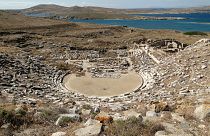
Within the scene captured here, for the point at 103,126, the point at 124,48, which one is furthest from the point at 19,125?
the point at 124,48

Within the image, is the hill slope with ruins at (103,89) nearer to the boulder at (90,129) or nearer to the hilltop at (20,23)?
the boulder at (90,129)

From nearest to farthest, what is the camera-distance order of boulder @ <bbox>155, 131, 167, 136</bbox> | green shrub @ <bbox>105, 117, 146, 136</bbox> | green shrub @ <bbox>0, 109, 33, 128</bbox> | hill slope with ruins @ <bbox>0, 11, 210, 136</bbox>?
green shrub @ <bbox>105, 117, 146, 136</bbox> < boulder @ <bbox>155, 131, 167, 136</bbox> < hill slope with ruins @ <bbox>0, 11, 210, 136</bbox> < green shrub @ <bbox>0, 109, 33, 128</bbox>

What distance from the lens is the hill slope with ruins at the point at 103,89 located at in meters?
11.4

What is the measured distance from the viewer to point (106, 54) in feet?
145

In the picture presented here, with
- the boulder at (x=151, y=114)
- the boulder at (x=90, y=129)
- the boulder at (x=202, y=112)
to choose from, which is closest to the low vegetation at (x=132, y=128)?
the boulder at (x=90, y=129)

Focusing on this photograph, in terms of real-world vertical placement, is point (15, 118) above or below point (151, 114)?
above

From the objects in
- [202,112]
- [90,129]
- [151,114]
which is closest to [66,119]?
[90,129]

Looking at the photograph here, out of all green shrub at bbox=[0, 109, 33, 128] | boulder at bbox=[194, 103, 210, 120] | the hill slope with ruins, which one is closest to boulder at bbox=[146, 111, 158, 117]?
the hill slope with ruins

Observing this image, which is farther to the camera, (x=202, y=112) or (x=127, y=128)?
(x=202, y=112)

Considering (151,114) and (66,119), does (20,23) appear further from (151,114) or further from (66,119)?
(151,114)

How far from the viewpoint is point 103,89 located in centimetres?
2555

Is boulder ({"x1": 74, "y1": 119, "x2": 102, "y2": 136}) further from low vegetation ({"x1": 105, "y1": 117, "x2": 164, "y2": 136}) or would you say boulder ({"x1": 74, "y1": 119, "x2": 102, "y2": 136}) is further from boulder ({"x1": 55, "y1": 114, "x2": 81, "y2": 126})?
boulder ({"x1": 55, "y1": 114, "x2": 81, "y2": 126})

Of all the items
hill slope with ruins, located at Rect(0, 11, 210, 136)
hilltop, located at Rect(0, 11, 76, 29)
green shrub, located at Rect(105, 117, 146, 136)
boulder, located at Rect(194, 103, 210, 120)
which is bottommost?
hill slope with ruins, located at Rect(0, 11, 210, 136)

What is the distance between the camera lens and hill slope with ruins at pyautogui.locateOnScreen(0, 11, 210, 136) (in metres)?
11.4
